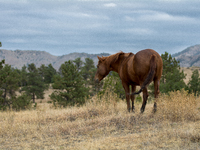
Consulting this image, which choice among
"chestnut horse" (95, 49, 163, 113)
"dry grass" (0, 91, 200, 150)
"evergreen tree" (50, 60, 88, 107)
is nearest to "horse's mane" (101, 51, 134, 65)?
"chestnut horse" (95, 49, 163, 113)

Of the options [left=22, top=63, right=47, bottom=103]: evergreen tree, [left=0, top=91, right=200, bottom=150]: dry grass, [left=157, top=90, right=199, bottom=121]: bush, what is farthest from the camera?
[left=22, top=63, right=47, bottom=103]: evergreen tree

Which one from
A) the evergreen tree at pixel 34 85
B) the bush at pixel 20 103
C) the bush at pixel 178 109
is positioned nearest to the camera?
the bush at pixel 178 109

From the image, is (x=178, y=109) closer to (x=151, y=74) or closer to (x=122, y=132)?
(x=151, y=74)

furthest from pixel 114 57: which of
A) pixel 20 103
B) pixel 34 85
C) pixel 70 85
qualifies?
pixel 34 85

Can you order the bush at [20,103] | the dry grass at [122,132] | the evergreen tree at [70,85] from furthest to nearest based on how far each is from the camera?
the evergreen tree at [70,85] → the bush at [20,103] → the dry grass at [122,132]

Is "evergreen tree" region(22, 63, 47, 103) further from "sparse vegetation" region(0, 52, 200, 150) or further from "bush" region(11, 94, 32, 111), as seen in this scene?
"sparse vegetation" region(0, 52, 200, 150)

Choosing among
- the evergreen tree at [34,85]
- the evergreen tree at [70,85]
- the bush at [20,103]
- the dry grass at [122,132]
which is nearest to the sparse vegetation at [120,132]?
the dry grass at [122,132]

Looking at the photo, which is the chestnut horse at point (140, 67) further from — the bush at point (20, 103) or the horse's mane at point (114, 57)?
the bush at point (20, 103)

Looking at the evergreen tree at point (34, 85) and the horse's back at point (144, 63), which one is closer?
the horse's back at point (144, 63)

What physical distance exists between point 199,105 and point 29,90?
42.2m

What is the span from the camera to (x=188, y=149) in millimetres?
3699

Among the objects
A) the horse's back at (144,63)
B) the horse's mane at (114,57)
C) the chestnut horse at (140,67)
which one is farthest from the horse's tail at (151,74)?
the horse's mane at (114,57)

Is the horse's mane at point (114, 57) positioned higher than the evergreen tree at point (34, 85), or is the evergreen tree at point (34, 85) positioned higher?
the horse's mane at point (114, 57)

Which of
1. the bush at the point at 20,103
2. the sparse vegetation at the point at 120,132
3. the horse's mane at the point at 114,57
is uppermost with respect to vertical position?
the horse's mane at the point at 114,57
